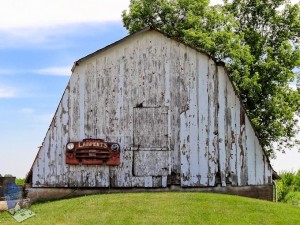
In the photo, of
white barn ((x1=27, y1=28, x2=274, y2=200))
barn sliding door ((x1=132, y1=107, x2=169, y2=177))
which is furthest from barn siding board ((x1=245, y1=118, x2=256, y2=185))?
barn sliding door ((x1=132, y1=107, x2=169, y2=177))

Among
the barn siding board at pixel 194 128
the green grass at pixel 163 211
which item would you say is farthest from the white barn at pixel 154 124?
the green grass at pixel 163 211

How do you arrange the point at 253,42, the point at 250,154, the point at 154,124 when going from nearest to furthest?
1. the point at 154,124
2. the point at 250,154
3. the point at 253,42

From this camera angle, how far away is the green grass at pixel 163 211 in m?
16.9

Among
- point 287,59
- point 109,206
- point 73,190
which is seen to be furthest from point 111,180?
point 287,59

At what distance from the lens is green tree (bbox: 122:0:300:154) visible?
32969 mm

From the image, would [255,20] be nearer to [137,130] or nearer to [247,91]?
[247,91]

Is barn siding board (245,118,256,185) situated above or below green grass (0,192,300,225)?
above

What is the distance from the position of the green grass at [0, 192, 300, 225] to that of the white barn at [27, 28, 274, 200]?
1913 millimetres

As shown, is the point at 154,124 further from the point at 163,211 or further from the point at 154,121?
the point at 163,211

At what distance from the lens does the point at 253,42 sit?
36.0 m

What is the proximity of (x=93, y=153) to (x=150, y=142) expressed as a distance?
2.26 m

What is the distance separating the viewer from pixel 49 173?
22719 mm

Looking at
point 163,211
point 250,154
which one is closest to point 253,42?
point 250,154

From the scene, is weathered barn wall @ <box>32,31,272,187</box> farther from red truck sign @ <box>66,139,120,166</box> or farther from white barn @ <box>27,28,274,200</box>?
Answer: red truck sign @ <box>66,139,120,166</box>
